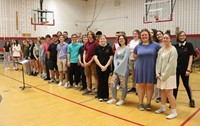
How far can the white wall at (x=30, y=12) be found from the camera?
12727mm

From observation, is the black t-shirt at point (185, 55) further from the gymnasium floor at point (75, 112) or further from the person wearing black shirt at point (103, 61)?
the person wearing black shirt at point (103, 61)

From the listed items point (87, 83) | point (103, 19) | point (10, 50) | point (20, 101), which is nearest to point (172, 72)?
point (87, 83)

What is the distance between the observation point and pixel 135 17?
1288 cm

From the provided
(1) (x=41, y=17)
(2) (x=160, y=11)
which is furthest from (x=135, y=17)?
(1) (x=41, y=17)

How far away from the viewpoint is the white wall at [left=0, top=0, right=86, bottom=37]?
12727 mm

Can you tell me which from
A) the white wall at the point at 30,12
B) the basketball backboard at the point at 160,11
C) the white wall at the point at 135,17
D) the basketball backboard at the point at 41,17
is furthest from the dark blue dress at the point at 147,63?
the white wall at the point at 30,12

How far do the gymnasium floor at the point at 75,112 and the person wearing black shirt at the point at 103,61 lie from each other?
0.30 meters

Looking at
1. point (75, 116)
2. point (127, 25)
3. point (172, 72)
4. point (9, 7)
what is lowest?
point (75, 116)

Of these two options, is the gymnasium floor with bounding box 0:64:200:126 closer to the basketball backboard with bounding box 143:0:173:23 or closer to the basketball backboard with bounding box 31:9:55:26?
the basketball backboard with bounding box 143:0:173:23

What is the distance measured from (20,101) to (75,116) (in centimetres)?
174

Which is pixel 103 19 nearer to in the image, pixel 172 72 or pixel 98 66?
pixel 98 66

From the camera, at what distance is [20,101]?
4570 mm

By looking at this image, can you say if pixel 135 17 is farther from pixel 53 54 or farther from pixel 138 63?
pixel 138 63

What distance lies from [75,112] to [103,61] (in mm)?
1358
